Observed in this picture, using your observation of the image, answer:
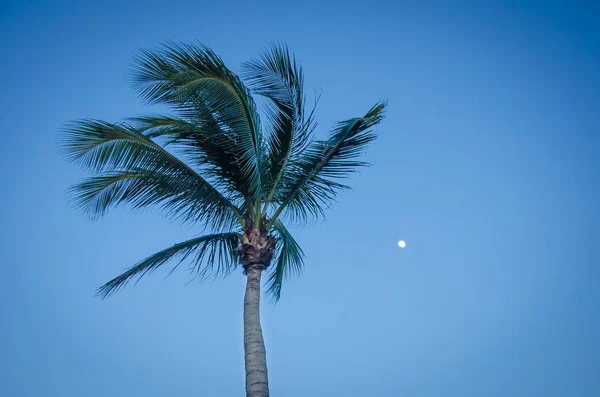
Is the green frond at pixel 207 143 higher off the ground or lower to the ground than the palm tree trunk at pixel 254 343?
higher

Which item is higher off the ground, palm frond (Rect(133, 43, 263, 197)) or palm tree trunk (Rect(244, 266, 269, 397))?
palm frond (Rect(133, 43, 263, 197))

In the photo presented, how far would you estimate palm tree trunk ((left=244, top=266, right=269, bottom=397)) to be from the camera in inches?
298

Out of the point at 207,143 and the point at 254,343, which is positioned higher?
the point at 207,143

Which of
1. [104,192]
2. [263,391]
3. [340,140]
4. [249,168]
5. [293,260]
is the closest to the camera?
[263,391]

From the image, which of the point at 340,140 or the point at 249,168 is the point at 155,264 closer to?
the point at 249,168

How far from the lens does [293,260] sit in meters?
11.0

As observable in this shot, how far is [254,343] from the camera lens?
26.4 feet

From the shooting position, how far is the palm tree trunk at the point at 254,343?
7559 millimetres

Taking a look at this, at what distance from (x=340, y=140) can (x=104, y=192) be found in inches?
176

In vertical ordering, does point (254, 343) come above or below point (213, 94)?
below

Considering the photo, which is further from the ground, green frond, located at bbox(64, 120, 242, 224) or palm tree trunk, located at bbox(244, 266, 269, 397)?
green frond, located at bbox(64, 120, 242, 224)

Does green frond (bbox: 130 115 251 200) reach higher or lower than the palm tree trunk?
higher

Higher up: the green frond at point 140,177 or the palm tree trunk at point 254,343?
the green frond at point 140,177

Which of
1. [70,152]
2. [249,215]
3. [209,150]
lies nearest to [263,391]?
[249,215]
